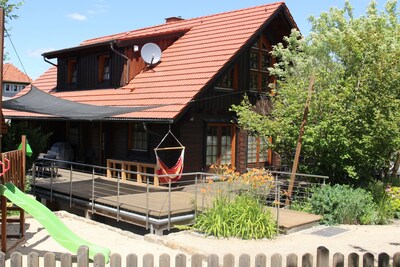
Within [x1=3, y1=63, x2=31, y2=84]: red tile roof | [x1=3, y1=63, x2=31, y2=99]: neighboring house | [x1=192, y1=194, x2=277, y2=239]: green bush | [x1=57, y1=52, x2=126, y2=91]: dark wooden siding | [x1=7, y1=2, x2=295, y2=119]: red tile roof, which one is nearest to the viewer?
[x1=192, y1=194, x2=277, y2=239]: green bush

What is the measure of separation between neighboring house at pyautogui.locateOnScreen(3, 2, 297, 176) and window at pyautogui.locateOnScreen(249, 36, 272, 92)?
38 millimetres

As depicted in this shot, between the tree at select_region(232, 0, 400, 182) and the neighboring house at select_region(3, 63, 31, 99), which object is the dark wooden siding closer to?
the tree at select_region(232, 0, 400, 182)

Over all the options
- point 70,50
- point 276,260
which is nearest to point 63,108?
point 70,50

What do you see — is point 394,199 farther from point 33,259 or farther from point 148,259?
point 33,259

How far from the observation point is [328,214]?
33.4 ft

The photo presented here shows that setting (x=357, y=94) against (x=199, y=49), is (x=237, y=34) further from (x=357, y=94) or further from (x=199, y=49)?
(x=357, y=94)

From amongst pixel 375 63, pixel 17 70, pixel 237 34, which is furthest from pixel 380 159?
pixel 17 70

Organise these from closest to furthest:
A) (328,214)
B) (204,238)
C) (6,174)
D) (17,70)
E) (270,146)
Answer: (6,174), (204,238), (328,214), (270,146), (17,70)

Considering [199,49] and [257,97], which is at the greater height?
[199,49]

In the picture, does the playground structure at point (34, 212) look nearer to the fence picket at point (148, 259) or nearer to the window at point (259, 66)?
the fence picket at point (148, 259)

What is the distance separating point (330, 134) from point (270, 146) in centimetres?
214

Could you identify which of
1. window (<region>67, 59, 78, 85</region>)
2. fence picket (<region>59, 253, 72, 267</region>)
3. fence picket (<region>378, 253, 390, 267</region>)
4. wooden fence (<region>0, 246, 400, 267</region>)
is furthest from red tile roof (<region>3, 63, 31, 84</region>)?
fence picket (<region>378, 253, 390, 267</region>)

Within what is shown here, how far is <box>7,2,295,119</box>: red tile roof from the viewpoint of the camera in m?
13.5

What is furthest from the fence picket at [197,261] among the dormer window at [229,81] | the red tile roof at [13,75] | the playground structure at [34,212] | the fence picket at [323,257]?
the red tile roof at [13,75]
